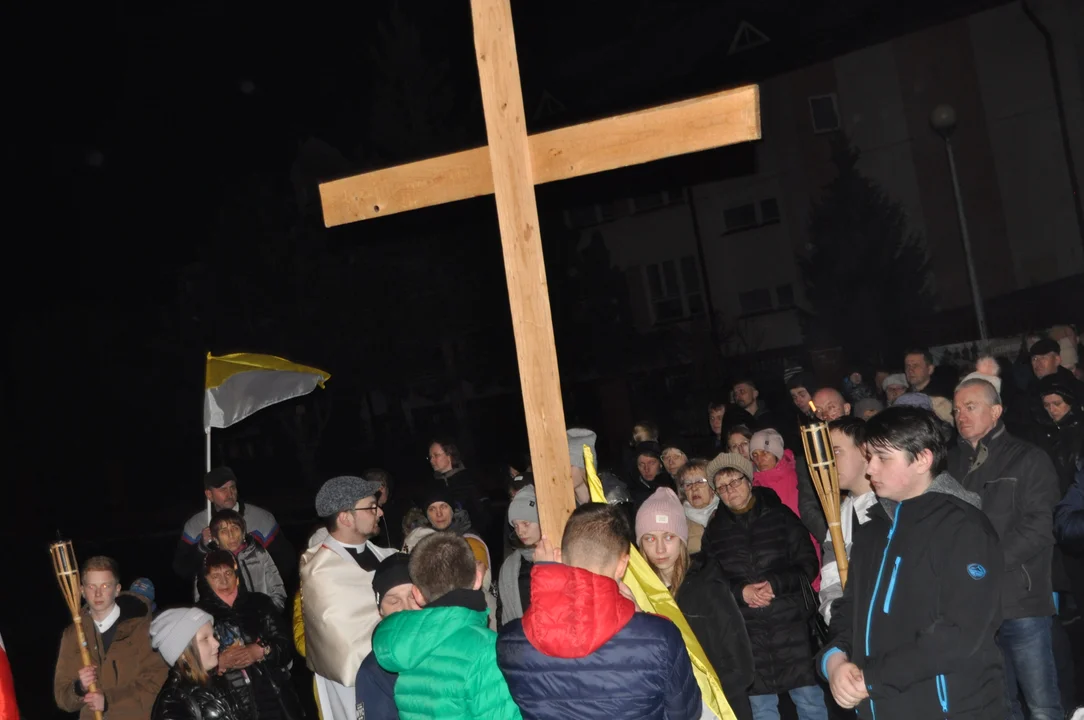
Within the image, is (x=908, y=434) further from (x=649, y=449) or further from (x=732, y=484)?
(x=649, y=449)

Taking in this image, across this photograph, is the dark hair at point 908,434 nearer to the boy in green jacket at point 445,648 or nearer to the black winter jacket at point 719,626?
the boy in green jacket at point 445,648

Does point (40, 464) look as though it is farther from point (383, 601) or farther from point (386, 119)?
point (383, 601)

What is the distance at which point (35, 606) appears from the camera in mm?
22203

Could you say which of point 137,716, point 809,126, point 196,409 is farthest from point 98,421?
point 137,716

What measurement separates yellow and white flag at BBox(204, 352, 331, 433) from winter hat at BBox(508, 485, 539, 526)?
3930 mm

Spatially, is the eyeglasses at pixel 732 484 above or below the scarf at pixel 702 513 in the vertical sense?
above

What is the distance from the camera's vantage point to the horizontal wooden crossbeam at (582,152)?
13.2 ft

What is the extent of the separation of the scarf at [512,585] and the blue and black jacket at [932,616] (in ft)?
8.13

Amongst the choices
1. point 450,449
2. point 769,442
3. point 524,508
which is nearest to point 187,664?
point 524,508

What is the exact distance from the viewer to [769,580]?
5895 mm

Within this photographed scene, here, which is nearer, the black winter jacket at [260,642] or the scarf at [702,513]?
the black winter jacket at [260,642]

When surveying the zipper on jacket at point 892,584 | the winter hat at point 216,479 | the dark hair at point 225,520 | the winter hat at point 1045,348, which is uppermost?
the winter hat at point 1045,348

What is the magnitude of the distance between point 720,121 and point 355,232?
86.1ft

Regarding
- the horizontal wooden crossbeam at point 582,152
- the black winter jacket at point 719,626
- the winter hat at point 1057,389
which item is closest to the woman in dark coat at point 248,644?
the black winter jacket at point 719,626
